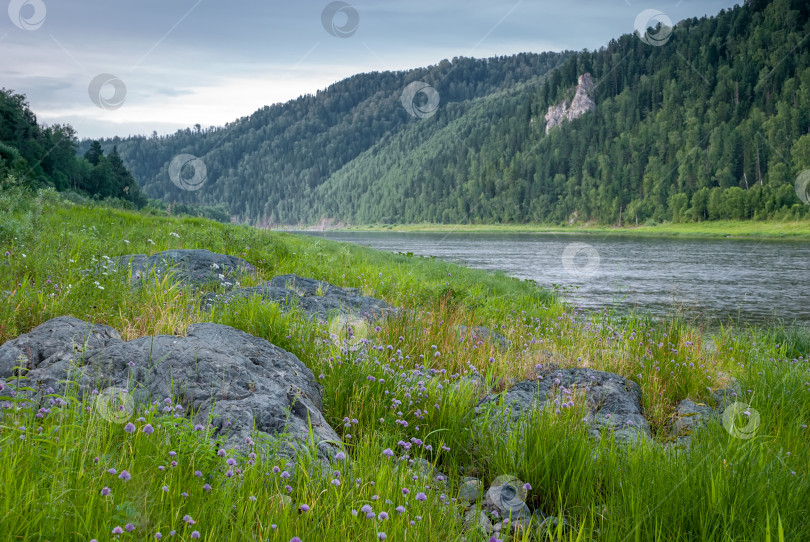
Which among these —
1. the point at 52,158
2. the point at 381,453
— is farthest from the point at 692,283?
the point at 52,158

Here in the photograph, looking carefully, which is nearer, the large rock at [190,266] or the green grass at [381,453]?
the green grass at [381,453]

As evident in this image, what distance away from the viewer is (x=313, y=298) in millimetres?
8664

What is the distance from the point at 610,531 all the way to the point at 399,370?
8.11ft

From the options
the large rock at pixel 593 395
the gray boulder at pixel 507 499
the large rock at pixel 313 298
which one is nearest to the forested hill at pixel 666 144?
the large rock at pixel 313 298

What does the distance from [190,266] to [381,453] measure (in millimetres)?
6966

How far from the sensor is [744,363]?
866 centimetres

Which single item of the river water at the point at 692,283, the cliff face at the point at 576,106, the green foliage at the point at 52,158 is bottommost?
the river water at the point at 692,283

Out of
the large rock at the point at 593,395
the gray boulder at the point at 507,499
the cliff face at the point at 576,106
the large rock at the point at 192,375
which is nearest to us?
the gray boulder at the point at 507,499

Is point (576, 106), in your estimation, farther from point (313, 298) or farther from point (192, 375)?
point (192, 375)

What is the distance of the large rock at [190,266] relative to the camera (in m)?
8.29

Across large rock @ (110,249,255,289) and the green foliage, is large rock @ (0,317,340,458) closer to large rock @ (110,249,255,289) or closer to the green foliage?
large rock @ (110,249,255,289)

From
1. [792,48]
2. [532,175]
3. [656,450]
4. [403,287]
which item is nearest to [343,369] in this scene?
[656,450]

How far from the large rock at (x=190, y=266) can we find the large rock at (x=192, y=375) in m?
3.46

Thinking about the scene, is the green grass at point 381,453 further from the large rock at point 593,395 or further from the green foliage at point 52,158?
the green foliage at point 52,158
